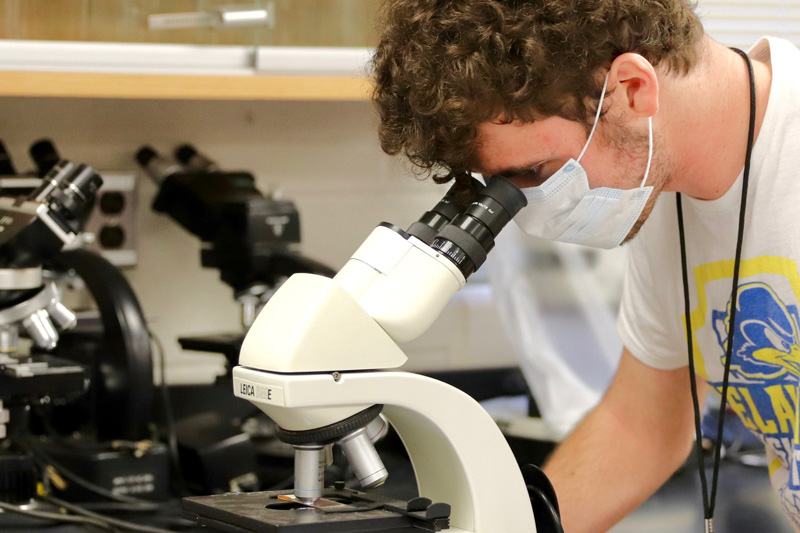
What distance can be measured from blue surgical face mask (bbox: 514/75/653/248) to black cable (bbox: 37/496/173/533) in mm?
698

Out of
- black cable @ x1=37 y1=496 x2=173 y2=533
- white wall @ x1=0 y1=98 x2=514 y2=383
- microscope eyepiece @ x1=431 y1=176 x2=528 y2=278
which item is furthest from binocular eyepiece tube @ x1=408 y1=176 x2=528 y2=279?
white wall @ x1=0 y1=98 x2=514 y2=383

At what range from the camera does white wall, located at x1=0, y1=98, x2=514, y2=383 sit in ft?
5.84

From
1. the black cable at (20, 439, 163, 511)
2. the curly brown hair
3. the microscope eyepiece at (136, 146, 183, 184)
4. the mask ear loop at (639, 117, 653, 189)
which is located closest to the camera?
the curly brown hair

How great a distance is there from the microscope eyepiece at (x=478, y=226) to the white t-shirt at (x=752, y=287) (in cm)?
35

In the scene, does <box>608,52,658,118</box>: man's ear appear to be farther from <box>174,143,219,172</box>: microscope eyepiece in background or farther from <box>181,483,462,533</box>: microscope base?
<box>174,143,219,172</box>: microscope eyepiece in background

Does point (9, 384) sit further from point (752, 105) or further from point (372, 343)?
point (752, 105)

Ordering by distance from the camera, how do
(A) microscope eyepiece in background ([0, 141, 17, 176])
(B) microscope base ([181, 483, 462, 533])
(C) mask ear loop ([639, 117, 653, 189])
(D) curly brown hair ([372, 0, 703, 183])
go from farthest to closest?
(A) microscope eyepiece in background ([0, 141, 17, 176]) → (C) mask ear loop ([639, 117, 653, 189]) → (D) curly brown hair ([372, 0, 703, 183]) → (B) microscope base ([181, 483, 462, 533])

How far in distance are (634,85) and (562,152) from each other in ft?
0.33

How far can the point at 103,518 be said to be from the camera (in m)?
1.34

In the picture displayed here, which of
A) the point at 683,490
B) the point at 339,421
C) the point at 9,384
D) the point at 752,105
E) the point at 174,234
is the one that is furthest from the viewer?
the point at 174,234

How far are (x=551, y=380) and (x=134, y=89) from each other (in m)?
0.95

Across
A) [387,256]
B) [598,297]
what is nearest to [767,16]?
[598,297]

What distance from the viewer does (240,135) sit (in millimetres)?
1905

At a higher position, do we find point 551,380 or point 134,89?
point 134,89
